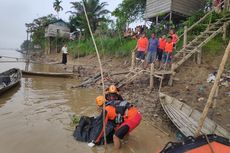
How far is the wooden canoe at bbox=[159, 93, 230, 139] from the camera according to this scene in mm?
5891

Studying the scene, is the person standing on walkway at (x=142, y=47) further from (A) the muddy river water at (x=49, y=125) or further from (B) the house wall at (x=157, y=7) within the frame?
(B) the house wall at (x=157, y=7)

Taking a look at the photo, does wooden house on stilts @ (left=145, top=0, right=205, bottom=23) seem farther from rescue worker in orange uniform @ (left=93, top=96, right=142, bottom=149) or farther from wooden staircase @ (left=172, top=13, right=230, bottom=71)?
rescue worker in orange uniform @ (left=93, top=96, right=142, bottom=149)

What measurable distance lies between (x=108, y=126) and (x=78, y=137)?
2.81ft

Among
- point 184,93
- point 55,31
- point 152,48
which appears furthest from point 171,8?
point 55,31

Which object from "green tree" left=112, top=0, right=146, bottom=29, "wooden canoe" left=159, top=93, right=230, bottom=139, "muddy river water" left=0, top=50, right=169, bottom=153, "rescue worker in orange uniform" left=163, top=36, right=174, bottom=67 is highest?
"green tree" left=112, top=0, right=146, bottom=29

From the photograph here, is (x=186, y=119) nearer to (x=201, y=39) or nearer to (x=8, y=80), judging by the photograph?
(x=201, y=39)

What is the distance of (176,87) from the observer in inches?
433

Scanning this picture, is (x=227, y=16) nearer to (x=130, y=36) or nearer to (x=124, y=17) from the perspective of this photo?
(x=130, y=36)

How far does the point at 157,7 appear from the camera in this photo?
59.9ft

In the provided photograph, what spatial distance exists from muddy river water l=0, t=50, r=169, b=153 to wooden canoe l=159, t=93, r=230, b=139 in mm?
569

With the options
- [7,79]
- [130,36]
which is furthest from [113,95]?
[130,36]

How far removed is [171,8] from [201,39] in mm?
4729

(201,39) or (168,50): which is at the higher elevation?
(201,39)

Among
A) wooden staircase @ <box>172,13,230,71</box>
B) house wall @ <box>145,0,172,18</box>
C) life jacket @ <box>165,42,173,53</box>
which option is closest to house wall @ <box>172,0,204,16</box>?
house wall @ <box>145,0,172,18</box>
